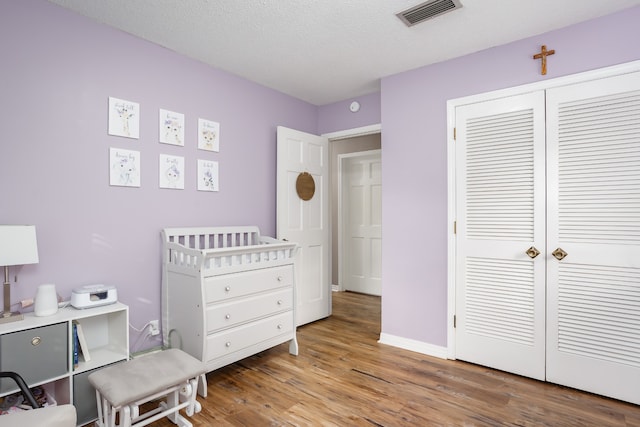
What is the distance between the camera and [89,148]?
7.66ft

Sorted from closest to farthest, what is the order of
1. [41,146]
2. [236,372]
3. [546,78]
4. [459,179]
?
[41,146], [546,78], [236,372], [459,179]

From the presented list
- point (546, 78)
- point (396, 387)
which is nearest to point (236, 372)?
point (396, 387)

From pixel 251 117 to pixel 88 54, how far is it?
1407 mm

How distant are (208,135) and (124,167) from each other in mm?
774

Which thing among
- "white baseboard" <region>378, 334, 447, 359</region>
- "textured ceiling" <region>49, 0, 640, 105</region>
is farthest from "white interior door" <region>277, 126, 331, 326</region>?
"white baseboard" <region>378, 334, 447, 359</region>

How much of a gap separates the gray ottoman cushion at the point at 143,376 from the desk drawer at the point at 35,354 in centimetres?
21

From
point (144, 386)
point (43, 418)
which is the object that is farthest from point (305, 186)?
point (43, 418)

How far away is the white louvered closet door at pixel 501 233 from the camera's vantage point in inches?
99.8

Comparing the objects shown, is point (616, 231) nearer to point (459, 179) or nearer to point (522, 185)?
point (522, 185)

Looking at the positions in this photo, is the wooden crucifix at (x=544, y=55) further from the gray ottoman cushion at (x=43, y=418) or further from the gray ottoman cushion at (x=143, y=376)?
the gray ottoman cushion at (x=43, y=418)

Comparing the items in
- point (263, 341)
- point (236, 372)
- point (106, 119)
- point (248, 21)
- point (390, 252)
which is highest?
point (248, 21)

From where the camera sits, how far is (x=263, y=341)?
109 inches

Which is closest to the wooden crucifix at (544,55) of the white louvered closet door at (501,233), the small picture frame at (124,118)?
the white louvered closet door at (501,233)

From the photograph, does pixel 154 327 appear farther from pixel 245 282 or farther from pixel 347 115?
pixel 347 115
